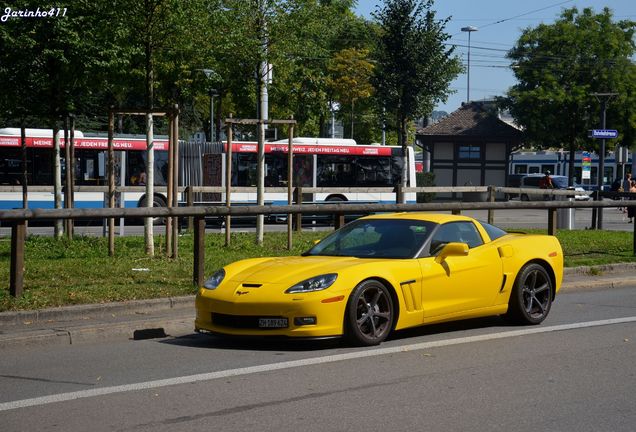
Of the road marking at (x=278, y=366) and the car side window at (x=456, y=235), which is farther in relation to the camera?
the car side window at (x=456, y=235)

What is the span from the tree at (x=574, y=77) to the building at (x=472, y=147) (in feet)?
8.73

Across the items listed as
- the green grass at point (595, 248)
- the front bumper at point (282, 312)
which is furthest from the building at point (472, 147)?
the front bumper at point (282, 312)

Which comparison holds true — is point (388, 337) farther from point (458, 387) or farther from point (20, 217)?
point (20, 217)

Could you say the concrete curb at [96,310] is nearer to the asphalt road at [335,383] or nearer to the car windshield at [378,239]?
the asphalt road at [335,383]

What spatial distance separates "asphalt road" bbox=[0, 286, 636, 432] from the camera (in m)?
6.12

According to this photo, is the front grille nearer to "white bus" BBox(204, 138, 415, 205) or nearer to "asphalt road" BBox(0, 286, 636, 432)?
"asphalt road" BBox(0, 286, 636, 432)

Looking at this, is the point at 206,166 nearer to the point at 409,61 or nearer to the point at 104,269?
the point at 409,61

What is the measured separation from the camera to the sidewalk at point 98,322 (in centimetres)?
916

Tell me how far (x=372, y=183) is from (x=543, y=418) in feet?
101

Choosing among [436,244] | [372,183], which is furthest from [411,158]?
[436,244]

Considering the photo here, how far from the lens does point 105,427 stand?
5.91m

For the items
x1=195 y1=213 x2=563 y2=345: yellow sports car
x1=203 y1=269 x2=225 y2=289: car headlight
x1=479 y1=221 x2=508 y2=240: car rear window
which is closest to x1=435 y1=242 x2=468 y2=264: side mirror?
x1=195 y1=213 x2=563 y2=345: yellow sports car

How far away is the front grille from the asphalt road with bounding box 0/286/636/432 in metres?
0.26

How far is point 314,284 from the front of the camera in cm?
859
